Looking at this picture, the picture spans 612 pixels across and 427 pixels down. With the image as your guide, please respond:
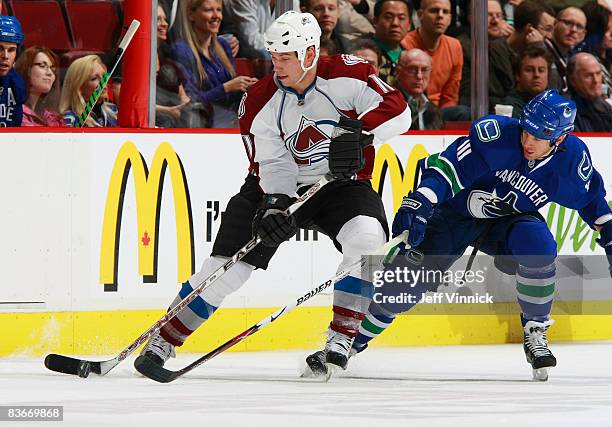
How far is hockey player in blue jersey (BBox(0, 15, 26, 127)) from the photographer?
16.5 ft

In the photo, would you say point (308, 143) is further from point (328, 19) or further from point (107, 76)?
point (328, 19)

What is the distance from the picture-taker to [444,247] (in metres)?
4.29

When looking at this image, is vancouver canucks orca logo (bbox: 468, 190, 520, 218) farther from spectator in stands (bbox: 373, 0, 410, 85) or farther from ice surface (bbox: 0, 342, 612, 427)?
spectator in stands (bbox: 373, 0, 410, 85)

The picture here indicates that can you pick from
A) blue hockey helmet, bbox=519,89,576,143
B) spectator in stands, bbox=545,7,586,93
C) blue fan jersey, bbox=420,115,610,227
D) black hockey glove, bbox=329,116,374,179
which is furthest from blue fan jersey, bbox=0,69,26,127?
spectator in stands, bbox=545,7,586,93

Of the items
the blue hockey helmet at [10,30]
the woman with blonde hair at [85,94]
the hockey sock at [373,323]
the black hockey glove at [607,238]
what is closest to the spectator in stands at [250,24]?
the woman with blonde hair at [85,94]

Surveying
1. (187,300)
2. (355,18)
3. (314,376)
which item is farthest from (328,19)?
(314,376)

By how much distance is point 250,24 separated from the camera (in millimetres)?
5430

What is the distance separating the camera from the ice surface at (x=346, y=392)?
300 centimetres

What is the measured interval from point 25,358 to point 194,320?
102 centimetres

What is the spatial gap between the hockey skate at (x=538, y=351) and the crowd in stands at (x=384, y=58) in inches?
62.8

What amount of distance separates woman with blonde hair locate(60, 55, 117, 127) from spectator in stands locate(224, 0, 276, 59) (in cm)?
63

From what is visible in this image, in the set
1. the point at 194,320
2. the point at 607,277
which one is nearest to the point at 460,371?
the point at 194,320

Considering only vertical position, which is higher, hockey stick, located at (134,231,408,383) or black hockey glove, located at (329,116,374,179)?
black hockey glove, located at (329,116,374,179)

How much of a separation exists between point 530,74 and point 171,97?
1.82 metres
